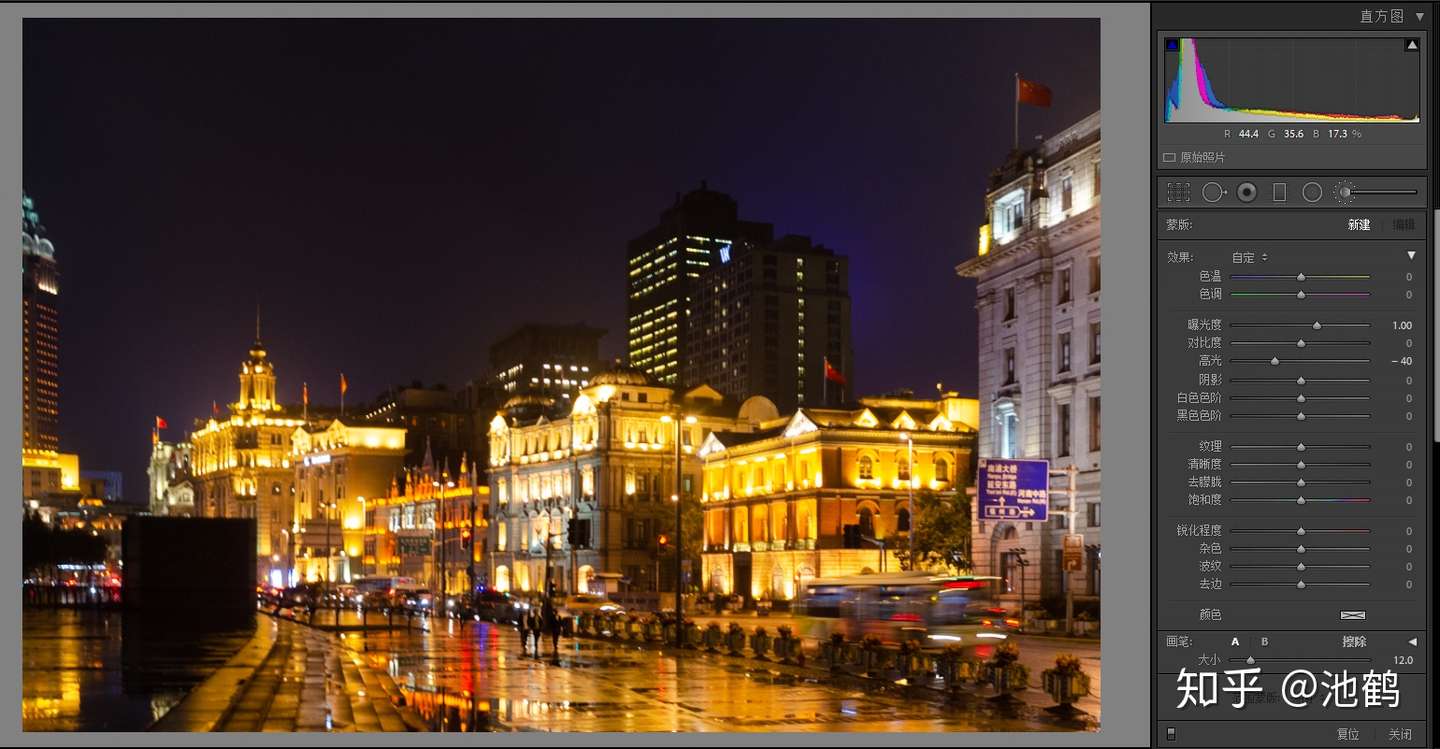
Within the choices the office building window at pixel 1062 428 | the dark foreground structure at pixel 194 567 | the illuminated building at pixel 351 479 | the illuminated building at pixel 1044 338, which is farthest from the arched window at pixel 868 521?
the illuminated building at pixel 351 479

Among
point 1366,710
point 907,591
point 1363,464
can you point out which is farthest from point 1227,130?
point 907,591

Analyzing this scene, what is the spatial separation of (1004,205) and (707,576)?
47978mm

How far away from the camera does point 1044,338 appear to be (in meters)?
67.4

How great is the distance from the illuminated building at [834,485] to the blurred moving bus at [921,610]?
1553 inches

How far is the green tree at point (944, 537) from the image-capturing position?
80938 millimetres

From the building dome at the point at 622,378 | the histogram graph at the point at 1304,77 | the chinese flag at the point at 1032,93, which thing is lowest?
the histogram graph at the point at 1304,77

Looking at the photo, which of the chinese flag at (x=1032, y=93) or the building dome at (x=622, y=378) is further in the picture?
the building dome at (x=622, y=378)

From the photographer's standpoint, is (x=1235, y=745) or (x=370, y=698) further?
(x=370, y=698)

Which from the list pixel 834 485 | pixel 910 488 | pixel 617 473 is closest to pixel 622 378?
pixel 617 473

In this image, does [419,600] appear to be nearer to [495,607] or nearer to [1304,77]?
[495,607]

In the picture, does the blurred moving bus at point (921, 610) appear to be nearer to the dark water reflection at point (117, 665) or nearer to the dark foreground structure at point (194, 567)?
the dark water reflection at point (117, 665)

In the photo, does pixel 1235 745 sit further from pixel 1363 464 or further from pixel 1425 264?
pixel 1425 264

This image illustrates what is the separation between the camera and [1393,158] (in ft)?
56.0

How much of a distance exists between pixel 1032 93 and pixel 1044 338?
35.4 feet
